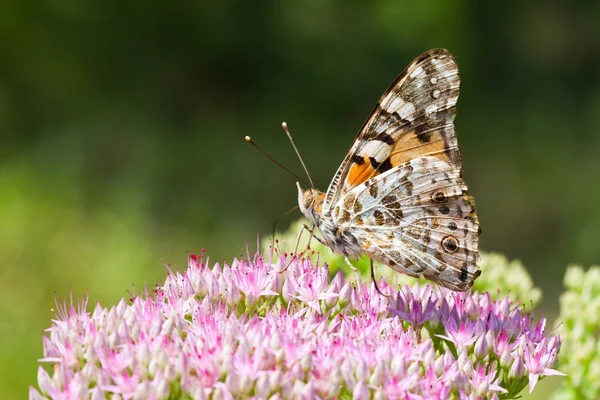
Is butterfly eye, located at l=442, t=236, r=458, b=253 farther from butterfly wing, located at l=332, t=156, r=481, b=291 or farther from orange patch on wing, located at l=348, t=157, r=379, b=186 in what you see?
orange patch on wing, located at l=348, t=157, r=379, b=186

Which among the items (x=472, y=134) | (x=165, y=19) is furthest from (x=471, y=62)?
(x=165, y=19)

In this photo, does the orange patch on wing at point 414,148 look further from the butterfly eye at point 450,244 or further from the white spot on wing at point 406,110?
the butterfly eye at point 450,244

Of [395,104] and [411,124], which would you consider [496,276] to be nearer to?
[411,124]

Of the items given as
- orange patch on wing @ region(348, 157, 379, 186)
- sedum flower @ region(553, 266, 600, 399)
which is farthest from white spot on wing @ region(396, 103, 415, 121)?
sedum flower @ region(553, 266, 600, 399)

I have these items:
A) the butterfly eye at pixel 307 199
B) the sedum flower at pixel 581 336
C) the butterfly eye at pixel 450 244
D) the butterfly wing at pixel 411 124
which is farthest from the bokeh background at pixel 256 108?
the butterfly eye at pixel 450 244

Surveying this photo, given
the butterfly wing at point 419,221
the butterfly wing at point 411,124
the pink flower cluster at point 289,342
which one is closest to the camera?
the pink flower cluster at point 289,342

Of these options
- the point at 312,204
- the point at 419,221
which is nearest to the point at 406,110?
the point at 419,221

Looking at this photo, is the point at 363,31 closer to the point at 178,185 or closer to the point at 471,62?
the point at 471,62
